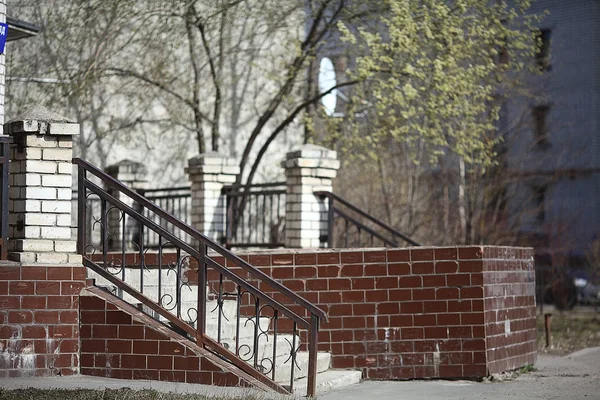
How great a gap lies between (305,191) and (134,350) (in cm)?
520

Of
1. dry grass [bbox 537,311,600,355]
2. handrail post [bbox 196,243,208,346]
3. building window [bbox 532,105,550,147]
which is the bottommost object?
dry grass [bbox 537,311,600,355]

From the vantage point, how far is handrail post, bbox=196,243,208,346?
26.3 feet

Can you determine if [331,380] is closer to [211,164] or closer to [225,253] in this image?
[225,253]

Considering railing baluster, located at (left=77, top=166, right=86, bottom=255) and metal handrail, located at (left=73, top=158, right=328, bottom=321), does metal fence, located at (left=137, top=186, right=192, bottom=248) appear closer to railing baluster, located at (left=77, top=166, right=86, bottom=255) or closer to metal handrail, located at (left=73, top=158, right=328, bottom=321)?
railing baluster, located at (left=77, top=166, right=86, bottom=255)

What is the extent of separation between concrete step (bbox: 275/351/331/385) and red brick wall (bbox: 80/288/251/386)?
688 mm

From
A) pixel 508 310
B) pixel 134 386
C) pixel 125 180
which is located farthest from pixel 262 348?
pixel 125 180

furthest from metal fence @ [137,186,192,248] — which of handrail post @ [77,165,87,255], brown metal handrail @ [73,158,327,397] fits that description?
brown metal handrail @ [73,158,327,397]

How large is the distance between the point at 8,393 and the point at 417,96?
30.2 feet

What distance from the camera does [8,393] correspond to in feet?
22.2

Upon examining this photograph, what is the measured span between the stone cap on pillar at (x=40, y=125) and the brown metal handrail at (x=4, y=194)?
0.14 meters

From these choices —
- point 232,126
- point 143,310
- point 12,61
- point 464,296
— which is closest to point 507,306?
point 464,296

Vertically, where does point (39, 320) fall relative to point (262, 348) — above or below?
above

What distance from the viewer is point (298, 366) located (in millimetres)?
8586

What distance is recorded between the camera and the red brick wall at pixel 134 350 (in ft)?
26.2
